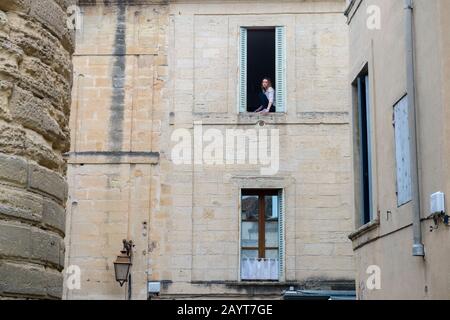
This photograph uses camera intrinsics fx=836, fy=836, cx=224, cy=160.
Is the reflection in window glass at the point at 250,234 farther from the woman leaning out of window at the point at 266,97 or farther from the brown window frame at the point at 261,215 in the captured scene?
the woman leaning out of window at the point at 266,97

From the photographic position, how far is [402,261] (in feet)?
30.8

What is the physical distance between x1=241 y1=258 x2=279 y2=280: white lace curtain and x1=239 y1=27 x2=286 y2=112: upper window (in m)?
3.08

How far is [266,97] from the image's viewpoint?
1717cm

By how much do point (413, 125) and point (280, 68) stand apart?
864 centimetres

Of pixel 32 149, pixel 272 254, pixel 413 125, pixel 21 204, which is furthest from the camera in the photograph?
pixel 272 254

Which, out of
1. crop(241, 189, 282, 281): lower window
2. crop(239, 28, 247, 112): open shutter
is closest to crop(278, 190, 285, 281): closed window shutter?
crop(241, 189, 282, 281): lower window

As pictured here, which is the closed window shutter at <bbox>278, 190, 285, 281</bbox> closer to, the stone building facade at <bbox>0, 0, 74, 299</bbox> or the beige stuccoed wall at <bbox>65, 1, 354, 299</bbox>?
the beige stuccoed wall at <bbox>65, 1, 354, 299</bbox>

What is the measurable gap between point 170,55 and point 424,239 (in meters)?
9.79

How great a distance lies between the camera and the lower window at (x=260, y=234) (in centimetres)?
1625

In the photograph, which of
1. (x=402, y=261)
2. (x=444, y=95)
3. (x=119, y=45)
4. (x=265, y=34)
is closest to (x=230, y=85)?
(x=265, y=34)

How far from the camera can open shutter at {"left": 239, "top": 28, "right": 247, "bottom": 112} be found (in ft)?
56.0

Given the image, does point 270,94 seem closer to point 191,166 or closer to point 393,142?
point 191,166

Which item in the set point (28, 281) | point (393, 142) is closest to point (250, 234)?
point (393, 142)

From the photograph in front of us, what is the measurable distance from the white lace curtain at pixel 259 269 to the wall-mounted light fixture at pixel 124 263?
2.21 meters
